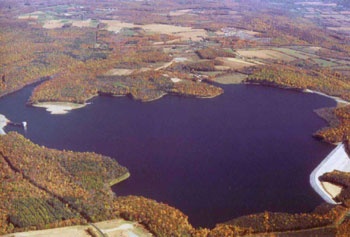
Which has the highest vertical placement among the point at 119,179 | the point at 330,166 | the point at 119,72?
the point at 119,72

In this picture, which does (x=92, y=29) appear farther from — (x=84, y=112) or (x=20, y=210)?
(x=20, y=210)

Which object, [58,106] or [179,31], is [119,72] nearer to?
[58,106]

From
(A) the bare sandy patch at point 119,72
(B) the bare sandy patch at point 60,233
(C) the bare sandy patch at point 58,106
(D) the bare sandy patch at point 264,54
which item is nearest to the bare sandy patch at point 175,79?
(A) the bare sandy patch at point 119,72

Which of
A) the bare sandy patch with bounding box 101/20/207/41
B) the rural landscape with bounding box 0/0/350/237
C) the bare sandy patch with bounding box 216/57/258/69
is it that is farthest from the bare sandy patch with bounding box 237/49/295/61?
the bare sandy patch with bounding box 101/20/207/41

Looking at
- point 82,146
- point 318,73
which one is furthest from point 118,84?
point 318,73

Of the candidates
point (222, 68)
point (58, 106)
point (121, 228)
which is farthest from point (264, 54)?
point (121, 228)

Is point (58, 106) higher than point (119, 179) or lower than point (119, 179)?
higher
